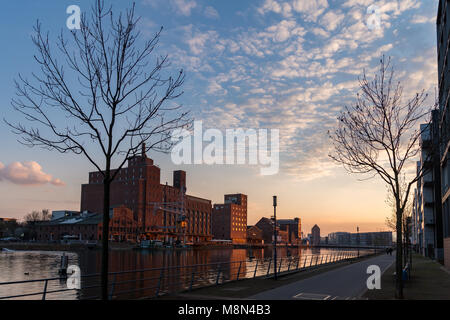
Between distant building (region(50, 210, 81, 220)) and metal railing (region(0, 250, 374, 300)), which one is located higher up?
distant building (region(50, 210, 81, 220))

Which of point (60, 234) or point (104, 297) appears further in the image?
point (60, 234)

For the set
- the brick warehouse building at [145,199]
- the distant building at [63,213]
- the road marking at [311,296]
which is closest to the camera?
the road marking at [311,296]

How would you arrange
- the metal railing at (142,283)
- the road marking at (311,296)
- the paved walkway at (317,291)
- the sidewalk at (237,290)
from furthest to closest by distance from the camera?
the paved walkway at (317,291) < the road marking at (311,296) < the sidewalk at (237,290) < the metal railing at (142,283)

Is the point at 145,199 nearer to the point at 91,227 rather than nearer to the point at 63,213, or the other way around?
the point at 91,227

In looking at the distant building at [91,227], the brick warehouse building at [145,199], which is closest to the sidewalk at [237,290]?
the distant building at [91,227]

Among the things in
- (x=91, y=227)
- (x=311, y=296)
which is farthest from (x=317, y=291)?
(x=91, y=227)

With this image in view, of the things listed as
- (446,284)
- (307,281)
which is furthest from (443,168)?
(307,281)

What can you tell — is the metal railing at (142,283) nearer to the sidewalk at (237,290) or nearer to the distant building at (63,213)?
the sidewalk at (237,290)

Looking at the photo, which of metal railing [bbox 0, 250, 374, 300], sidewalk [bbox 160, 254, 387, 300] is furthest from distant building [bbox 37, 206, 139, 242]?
sidewalk [bbox 160, 254, 387, 300]

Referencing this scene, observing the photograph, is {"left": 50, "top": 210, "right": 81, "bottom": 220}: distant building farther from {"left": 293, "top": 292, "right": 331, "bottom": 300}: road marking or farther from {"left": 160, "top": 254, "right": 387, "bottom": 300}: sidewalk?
{"left": 293, "top": 292, "right": 331, "bottom": 300}: road marking

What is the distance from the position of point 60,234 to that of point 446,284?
510 feet

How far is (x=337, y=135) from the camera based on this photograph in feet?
64.4
